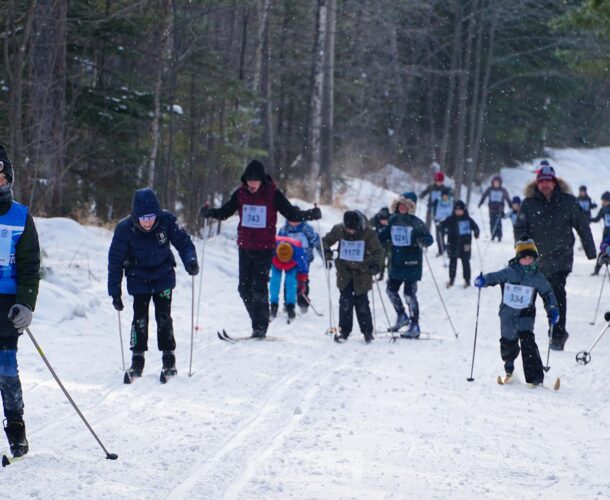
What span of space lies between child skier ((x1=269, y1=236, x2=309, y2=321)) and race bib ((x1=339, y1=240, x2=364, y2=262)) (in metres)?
1.49

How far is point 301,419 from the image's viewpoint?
7.02 m

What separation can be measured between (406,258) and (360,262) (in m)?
0.97

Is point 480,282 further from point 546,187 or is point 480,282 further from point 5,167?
point 5,167

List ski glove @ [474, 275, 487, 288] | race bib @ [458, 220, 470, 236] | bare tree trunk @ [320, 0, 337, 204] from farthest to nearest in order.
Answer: bare tree trunk @ [320, 0, 337, 204] → race bib @ [458, 220, 470, 236] → ski glove @ [474, 275, 487, 288]

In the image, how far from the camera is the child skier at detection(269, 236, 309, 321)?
512 inches

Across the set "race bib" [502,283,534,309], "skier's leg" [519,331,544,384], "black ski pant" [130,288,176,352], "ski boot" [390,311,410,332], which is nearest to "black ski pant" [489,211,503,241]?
"ski boot" [390,311,410,332]

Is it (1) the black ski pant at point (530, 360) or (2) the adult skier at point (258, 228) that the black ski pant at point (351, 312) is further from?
(1) the black ski pant at point (530, 360)

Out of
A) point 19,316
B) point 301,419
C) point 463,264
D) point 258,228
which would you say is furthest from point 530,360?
point 463,264

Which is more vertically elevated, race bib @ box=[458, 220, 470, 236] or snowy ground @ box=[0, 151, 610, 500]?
race bib @ box=[458, 220, 470, 236]

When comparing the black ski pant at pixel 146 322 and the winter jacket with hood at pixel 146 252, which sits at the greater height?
the winter jacket with hood at pixel 146 252

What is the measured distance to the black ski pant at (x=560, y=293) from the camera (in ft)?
35.3

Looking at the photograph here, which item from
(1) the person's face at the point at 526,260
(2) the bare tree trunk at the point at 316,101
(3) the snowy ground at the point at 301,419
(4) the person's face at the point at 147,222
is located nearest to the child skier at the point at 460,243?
(3) the snowy ground at the point at 301,419

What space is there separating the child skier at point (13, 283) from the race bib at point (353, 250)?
624 centimetres

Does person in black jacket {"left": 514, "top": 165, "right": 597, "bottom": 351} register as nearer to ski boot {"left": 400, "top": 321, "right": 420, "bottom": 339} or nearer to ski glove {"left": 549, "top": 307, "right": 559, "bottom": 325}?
ski glove {"left": 549, "top": 307, "right": 559, "bottom": 325}
